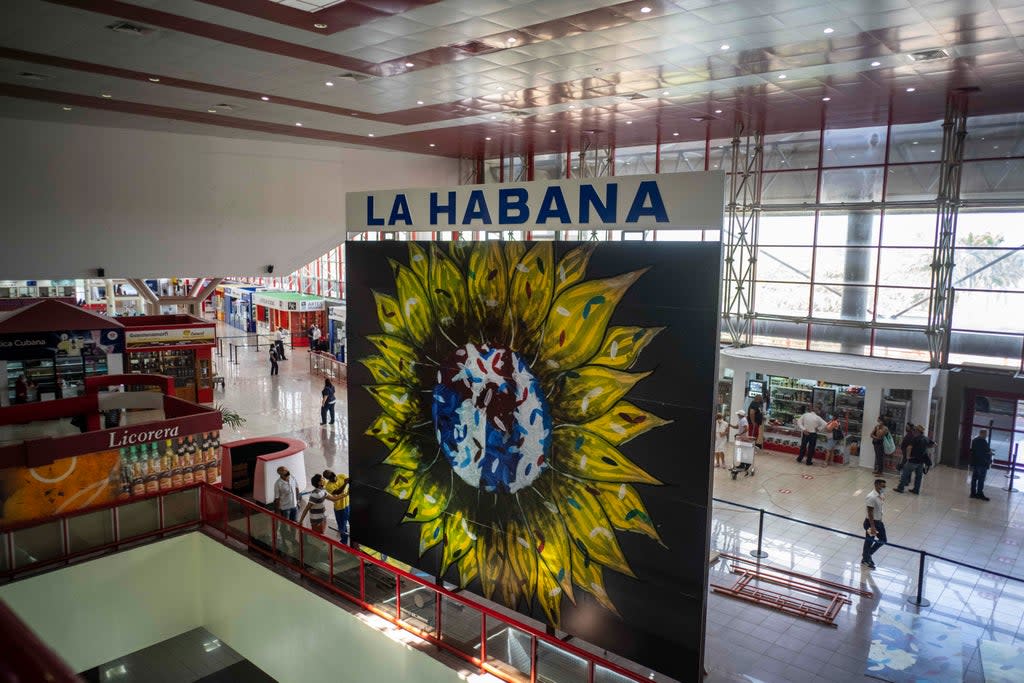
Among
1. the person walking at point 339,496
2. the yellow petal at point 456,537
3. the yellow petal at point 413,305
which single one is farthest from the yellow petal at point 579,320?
the person walking at point 339,496

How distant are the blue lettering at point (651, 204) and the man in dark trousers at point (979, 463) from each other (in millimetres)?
11464

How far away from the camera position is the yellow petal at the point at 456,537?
826 centimetres

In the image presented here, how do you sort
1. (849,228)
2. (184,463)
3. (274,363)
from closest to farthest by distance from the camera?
(184,463), (849,228), (274,363)

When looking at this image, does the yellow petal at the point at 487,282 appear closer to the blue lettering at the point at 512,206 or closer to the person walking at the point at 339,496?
the blue lettering at the point at 512,206

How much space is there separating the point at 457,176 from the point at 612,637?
70.1 ft

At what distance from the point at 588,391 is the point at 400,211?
3402mm

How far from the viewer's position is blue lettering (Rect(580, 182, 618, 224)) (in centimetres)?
684

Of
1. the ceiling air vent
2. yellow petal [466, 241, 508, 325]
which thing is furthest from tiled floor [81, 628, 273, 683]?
the ceiling air vent

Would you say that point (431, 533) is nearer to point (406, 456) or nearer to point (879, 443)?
point (406, 456)

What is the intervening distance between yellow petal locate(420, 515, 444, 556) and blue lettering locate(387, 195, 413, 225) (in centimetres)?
359

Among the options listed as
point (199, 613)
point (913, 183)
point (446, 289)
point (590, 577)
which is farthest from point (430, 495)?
point (913, 183)

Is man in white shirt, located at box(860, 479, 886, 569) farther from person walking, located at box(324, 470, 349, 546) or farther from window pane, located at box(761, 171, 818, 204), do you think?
window pane, located at box(761, 171, 818, 204)

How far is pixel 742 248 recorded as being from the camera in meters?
21.4

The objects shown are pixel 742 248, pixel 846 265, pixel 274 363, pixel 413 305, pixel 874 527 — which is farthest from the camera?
pixel 274 363
